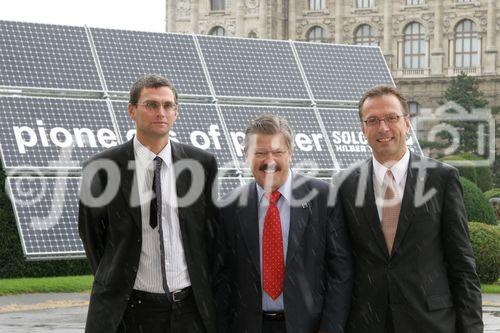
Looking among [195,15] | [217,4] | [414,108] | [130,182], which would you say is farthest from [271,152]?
[217,4]

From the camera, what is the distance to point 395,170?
20.0 feet

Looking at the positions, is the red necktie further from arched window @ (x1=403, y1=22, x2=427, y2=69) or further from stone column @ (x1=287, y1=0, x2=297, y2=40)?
stone column @ (x1=287, y1=0, x2=297, y2=40)

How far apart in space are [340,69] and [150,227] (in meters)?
13.6

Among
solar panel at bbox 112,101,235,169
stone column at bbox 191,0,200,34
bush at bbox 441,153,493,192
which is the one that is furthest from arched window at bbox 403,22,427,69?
solar panel at bbox 112,101,235,169

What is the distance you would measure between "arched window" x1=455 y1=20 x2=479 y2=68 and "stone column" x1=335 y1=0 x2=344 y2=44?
24.5 feet

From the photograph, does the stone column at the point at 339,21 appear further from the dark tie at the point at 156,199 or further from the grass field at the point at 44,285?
the dark tie at the point at 156,199

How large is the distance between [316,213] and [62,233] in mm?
9233

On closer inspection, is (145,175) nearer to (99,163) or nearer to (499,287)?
(99,163)

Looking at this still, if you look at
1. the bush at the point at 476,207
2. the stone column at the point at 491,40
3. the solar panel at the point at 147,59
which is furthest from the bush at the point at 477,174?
the solar panel at the point at 147,59

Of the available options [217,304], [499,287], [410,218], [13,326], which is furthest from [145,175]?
[499,287]

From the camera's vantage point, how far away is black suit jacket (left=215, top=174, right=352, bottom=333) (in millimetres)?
5832

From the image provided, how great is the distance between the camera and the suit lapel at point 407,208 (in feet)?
19.5

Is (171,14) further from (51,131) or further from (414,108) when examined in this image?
(51,131)

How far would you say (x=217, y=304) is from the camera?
20.0 feet
